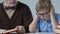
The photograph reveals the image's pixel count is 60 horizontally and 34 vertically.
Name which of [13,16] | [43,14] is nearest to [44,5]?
[43,14]

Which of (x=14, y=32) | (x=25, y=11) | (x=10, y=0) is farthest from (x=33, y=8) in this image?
(x=14, y=32)

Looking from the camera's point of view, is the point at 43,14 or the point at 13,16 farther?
the point at 13,16

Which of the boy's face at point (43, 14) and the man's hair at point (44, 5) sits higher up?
the man's hair at point (44, 5)

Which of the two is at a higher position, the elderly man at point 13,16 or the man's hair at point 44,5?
the man's hair at point 44,5

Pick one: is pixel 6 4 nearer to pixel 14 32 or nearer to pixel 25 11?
pixel 25 11

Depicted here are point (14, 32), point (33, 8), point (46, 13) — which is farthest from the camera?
point (33, 8)

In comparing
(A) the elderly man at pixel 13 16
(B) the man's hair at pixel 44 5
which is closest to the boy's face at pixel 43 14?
(B) the man's hair at pixel 44 5

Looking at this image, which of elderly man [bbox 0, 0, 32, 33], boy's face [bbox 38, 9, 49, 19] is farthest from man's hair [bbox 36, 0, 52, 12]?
elderly man [bbox 0, 0, 32, 33]

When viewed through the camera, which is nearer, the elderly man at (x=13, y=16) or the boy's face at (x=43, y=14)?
the boy's face at (x=43, y=14)

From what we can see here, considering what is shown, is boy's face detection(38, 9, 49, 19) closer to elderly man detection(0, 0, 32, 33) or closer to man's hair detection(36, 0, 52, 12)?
man's hair detection(36, 0, 52, 12)

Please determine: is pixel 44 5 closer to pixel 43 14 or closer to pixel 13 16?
pixel 43 14

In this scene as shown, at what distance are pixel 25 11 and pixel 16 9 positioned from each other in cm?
9

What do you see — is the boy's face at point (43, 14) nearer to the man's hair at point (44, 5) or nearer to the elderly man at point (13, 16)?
the man's hair at point (44, 5)

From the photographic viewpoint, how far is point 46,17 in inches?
53.5
